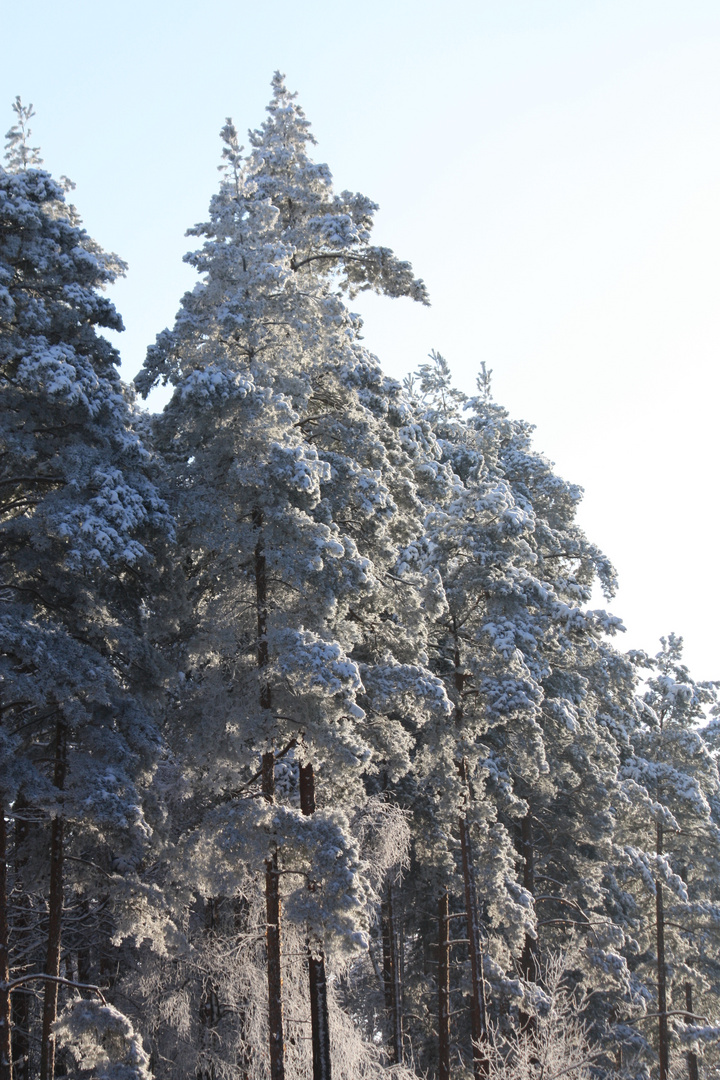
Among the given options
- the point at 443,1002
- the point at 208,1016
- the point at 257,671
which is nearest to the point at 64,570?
the point at 257,671

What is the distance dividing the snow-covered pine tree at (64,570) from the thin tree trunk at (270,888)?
1.76 m

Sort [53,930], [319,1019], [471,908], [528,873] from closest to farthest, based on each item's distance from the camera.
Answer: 1. [53,930]
2. [319,1019]
3. [471,908]
4. [528,873]

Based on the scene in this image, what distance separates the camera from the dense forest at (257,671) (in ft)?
43.5

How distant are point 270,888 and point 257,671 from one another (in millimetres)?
3261

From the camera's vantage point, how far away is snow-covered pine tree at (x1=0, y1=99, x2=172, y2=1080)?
12656 mm

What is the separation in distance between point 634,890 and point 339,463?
17.8 meters

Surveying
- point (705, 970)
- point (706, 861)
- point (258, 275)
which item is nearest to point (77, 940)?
point (258, 275)

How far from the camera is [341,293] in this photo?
60.7 feet

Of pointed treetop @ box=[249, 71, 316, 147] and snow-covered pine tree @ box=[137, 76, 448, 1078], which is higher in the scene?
pointed treetop @ box=[249, 71, 316, 147]

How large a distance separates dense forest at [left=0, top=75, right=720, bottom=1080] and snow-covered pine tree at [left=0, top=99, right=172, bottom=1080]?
1.9 inches

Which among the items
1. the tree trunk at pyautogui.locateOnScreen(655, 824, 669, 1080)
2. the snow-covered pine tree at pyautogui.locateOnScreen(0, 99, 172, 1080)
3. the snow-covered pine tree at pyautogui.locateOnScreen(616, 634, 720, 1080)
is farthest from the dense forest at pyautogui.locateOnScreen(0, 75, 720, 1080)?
the tree trunk at pyautogui.locateOnScreen(655, 824, 669, 1080)

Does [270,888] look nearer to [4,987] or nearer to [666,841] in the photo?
[4,987]

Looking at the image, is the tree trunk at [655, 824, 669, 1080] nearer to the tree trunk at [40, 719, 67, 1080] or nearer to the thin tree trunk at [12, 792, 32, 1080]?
the thin tree trunk at [12, 792, 32, 1080]

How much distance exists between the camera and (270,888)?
45.2ft
